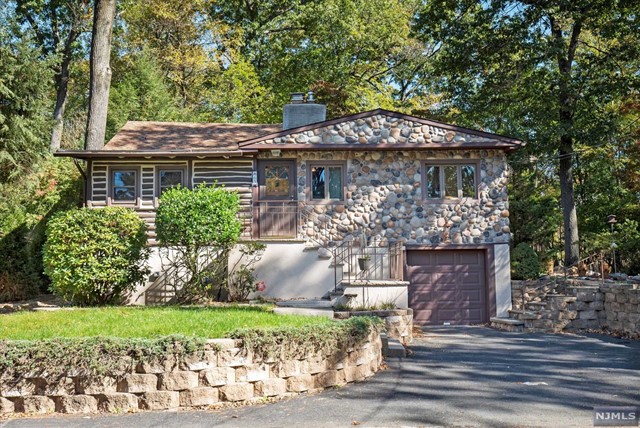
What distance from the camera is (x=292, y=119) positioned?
18.1m

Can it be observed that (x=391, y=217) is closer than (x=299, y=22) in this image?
Yes

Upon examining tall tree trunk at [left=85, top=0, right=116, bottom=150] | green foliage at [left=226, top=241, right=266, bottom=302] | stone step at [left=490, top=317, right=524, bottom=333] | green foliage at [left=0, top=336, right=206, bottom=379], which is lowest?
stone step at [left=490, top=317, right=524, bottom=333]

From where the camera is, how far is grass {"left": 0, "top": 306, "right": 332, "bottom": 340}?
301 inches

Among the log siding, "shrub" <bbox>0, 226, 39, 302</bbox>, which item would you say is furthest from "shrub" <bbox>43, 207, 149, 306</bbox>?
"shrub" <bbox>0, 226, 39, 302</bbox>

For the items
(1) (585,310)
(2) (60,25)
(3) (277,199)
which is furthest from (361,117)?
(2) (60,25)

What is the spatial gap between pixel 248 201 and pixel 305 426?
10932 mm

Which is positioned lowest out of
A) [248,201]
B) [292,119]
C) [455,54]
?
[248,201]

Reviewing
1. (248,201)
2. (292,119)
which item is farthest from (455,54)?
(248,201)

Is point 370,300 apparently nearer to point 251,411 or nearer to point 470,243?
point 470,243

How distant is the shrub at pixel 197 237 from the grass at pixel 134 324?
3.08m

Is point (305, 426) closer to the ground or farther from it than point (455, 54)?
closer to the ground

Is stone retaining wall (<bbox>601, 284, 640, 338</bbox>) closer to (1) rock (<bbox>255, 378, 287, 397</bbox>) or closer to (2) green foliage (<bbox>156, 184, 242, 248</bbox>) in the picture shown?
(2) green foliage (<bbox>156, 184, 242, 248</bbox>)

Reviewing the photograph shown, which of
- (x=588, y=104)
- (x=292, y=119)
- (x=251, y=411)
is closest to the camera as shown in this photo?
(x=251, y=411)

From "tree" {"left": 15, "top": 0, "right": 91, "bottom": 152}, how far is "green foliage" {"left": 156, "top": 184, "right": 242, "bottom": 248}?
18685 mm
